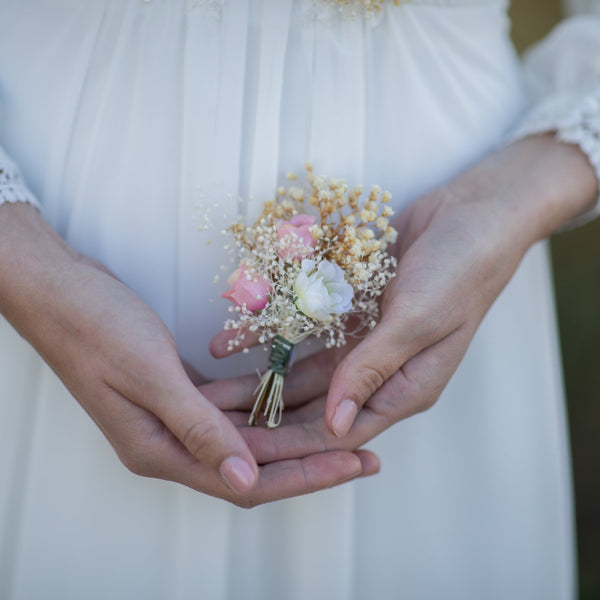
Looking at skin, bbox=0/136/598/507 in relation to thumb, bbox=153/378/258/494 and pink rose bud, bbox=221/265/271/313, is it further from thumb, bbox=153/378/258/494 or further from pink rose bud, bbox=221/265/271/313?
pink rose bud, bbox=221/265/271/313

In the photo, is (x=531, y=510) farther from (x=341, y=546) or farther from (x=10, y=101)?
(x=10, y=101)

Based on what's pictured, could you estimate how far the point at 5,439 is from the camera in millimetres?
1321

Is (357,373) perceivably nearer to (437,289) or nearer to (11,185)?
(437,289)

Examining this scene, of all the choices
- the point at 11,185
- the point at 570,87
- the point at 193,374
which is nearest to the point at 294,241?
the point at 193,374

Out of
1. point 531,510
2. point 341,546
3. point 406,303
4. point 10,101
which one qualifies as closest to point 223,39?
point 10,101

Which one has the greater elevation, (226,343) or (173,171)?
(173,171)

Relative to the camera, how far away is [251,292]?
116 cm

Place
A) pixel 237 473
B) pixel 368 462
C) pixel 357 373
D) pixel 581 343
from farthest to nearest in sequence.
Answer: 1. pixel 581 343
2. pixel 368 462
3. pixel 357 373
4. pixel 237 473

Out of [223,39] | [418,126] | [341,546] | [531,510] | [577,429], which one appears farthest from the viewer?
[577,429]

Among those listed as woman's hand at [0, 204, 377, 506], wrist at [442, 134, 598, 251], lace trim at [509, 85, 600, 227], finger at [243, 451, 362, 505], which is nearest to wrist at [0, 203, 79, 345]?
woman's hand at [0, 204, 377, 506]

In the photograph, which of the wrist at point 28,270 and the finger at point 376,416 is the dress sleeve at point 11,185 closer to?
the wrist at point 28,270

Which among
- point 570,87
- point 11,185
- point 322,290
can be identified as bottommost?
point 322,290

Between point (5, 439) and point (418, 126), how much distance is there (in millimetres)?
1366

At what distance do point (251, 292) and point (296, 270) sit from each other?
0.12m
